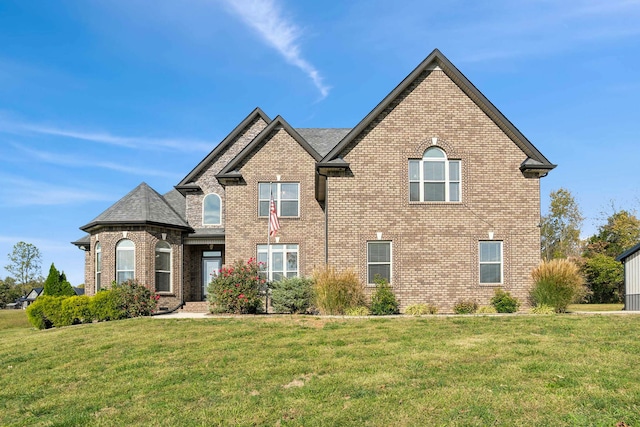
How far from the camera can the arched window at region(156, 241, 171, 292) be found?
23922mm

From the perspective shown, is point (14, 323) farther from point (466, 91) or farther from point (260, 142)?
point (466, 91)

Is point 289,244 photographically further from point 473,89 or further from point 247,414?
point 247,414

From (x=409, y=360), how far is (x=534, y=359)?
2132 millimetres

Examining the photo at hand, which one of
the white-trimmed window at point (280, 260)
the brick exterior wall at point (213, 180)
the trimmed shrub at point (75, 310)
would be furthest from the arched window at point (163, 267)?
the white-trimmed window at point (280, 260)

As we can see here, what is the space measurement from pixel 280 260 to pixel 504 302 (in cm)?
861

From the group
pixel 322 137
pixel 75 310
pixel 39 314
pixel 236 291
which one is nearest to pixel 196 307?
pixel 75 310

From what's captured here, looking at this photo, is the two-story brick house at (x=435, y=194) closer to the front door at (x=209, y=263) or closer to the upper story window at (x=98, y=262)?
the front door at (x=209, y=263)

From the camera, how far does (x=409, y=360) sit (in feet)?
34.0

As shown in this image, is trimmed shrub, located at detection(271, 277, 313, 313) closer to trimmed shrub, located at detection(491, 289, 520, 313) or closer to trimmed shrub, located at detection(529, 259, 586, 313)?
trimmed shrub, located at detection(491, 289, 520, 313)

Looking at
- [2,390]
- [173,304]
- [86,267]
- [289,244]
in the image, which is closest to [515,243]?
[289,244]

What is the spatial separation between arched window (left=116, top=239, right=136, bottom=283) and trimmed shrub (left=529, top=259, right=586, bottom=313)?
15.0m

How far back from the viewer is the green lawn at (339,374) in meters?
7.70

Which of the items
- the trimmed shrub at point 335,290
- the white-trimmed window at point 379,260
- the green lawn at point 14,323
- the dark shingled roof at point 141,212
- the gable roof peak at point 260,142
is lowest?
Result: the green lawn at point 14,323

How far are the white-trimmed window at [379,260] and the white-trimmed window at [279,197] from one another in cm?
468
